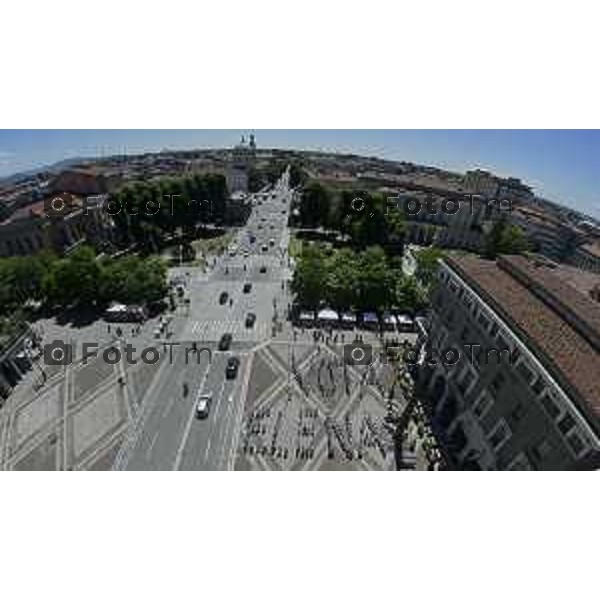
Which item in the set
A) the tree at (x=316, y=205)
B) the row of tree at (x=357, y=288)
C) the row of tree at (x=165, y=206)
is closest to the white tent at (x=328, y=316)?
the row of tree at (x=357, y=288)

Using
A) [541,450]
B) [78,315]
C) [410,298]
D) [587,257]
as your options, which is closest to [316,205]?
[410,298]

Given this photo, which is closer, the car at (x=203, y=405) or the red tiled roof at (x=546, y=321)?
the red tiled roof at (x=546, y=321)

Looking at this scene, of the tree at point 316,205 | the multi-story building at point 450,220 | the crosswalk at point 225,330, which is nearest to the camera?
the crosswalk at point 225,330

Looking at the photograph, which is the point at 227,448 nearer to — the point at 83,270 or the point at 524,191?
the point at 83,270

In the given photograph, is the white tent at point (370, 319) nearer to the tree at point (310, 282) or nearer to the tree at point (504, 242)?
the tree at point (310, 282)

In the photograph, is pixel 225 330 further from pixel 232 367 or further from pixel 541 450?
pixel 541 450

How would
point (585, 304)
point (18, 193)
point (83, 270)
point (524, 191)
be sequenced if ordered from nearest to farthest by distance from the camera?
point (585, 304), point (83, 270), point (18, 193), point (524, 191)

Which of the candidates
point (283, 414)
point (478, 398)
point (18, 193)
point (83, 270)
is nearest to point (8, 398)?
point (83, 270)
